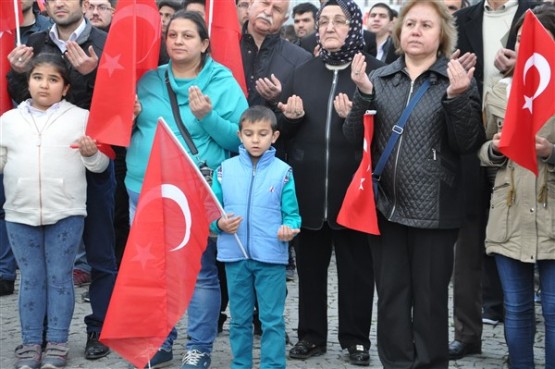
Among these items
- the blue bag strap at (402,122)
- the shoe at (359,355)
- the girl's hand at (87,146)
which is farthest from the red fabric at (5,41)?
the shoe at (359,355)

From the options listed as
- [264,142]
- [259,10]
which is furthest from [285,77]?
[264,142]

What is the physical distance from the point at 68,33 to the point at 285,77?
1.53 metres

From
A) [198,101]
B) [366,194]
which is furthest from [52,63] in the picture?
[366,194]

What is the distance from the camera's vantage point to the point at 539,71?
598 centimetres

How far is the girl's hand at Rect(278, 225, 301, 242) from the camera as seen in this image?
646cm

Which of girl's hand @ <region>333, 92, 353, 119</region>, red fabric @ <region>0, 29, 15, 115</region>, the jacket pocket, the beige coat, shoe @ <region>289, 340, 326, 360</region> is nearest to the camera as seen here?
the beige coat

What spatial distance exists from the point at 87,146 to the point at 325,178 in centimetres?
153

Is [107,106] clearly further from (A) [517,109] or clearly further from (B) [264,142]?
(A) [517,109]

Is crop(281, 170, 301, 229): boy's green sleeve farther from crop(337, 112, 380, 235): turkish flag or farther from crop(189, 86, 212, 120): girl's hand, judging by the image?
crop(189, 86, 212, 120): girl's hand

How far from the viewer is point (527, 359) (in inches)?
255

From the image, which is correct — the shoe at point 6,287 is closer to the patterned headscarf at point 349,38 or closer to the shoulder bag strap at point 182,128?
the shoulder bag strap at point 182,128

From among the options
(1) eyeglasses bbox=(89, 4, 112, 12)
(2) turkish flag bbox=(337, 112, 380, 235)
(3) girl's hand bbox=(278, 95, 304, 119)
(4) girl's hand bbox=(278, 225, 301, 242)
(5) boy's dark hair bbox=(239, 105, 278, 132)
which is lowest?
(4) girl's hand bbox=(278, 225, 301, 242)

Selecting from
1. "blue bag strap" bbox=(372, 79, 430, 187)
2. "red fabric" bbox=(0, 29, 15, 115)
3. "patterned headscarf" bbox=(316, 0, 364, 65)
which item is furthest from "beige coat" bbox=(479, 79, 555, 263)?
"red fabric" bbox=(0, 29, 15, 115)

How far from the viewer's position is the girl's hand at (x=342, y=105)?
6660mm
